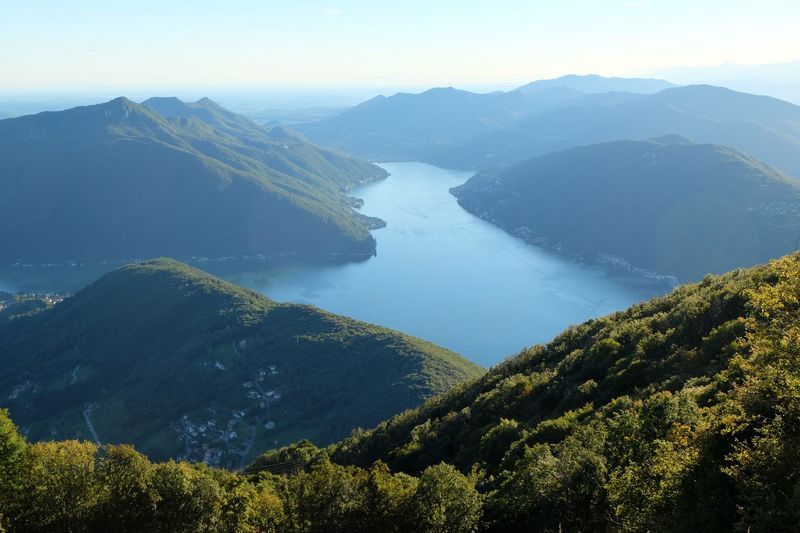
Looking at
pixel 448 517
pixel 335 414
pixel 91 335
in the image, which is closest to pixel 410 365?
pixel 335 414

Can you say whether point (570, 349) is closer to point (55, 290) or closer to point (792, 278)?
point (792, 278)

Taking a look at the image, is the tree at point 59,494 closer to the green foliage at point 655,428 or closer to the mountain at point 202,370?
the green foliage at point 655,428

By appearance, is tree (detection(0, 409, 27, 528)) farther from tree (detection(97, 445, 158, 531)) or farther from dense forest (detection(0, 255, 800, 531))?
tree (detection(97, 445, 158, 531))

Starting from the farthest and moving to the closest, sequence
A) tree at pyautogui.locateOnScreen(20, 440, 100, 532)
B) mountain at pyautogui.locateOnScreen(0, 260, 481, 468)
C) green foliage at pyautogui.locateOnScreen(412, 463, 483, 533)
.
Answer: mountain at pyautogui.locateOnScreen(0, 260, 481, 468), tree at pyautogui.locateOnScreen(20, 440, 100, 532), green foliage at pyautogui.locateOnScreen(412, 463, 483, 533)

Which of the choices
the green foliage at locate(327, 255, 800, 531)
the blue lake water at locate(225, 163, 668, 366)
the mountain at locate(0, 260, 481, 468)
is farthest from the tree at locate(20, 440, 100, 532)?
the blue lake water at locate(225, 163, 668, 366)

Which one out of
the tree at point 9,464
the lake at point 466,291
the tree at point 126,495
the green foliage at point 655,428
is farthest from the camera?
the lake at point 466,291

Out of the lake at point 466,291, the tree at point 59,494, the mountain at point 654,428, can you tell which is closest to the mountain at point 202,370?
the lake at point 466,291
